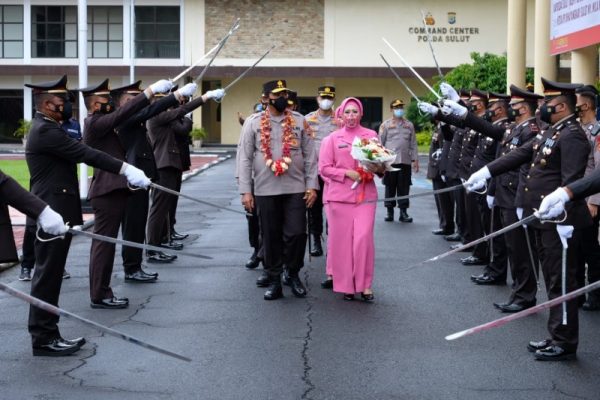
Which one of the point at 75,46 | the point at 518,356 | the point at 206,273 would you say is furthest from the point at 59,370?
the point at 75,46

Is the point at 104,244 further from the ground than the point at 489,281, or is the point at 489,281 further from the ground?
the point at 104,244

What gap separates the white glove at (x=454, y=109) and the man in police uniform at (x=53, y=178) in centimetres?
311

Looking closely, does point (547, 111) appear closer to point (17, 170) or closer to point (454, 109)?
point (454, 109)

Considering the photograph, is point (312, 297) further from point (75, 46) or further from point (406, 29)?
point (75, 46)

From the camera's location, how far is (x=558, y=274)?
27.1ft

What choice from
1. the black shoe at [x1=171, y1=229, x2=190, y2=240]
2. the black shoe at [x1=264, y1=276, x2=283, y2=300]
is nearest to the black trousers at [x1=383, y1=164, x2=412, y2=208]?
the black shoe at [x1=171, y1=229, x2=190, y2=240]

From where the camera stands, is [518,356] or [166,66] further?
[166,66]

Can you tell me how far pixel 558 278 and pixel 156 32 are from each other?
46776 mm

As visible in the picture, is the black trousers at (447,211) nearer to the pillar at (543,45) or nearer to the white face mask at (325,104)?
the white face mask at (325,104)

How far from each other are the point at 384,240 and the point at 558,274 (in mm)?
7493

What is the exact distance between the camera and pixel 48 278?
8469 mm

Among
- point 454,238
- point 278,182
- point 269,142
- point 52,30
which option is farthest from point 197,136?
point 278,182

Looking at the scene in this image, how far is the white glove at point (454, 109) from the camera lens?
995cm

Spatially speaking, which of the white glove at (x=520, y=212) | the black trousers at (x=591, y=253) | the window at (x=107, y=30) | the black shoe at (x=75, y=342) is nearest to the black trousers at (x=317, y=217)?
the black trousers at (x=591, y=253)
